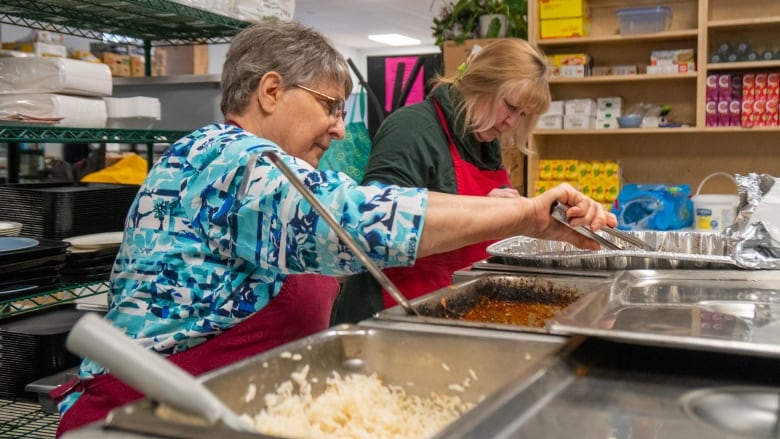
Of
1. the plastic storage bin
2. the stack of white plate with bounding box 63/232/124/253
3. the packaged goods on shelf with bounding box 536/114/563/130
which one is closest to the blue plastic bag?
the packaged goods on shelf with bounding box 536/114/563/130

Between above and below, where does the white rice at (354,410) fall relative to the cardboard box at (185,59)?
below

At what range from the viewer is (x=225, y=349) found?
4.40 ft

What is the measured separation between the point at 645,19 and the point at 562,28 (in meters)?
0.49

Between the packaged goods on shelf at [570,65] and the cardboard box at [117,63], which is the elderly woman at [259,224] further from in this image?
the cardboard box at [117,63]

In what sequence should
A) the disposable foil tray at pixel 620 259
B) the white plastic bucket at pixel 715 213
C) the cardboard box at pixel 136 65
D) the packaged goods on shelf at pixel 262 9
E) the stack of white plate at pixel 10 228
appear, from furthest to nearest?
1. the cardboard box at pixel 136 65
2. the white plastic bucket at pixel 715 213
3. the packaged goods on shelf at pixel 262 9
4. the stack of white plate at pixel 10 228
5. the disposable foil tray at pixel 620 259

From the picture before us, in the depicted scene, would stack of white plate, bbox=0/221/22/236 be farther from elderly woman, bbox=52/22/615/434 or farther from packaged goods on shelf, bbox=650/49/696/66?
packaged goods on shelf, bbox=650/49/696/66

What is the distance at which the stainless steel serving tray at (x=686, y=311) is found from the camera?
3.44ft

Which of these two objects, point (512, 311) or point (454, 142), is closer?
point (512, 311)

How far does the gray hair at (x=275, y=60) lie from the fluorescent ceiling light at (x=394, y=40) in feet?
35.2

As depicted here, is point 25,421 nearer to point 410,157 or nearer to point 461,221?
point 410,157

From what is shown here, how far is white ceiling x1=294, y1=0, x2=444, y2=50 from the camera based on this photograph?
9.30 m

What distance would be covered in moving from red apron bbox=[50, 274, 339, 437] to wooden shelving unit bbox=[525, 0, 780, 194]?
347 centimetres

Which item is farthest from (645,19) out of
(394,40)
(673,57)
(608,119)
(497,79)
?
(394,40)

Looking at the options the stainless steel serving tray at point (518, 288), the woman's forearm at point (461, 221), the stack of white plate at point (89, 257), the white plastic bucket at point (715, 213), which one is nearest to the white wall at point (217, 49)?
the white plastic bucket at point (715, 213)
